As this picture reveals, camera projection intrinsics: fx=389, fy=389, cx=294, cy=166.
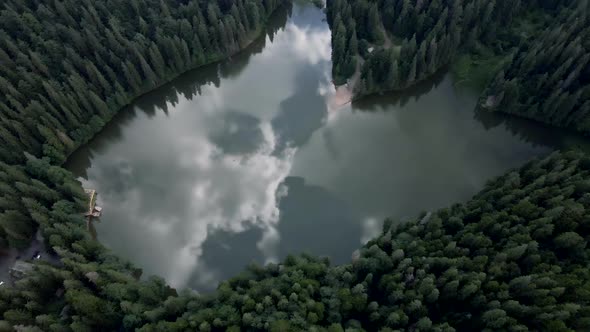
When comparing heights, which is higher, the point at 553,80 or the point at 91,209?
the point at 553,80

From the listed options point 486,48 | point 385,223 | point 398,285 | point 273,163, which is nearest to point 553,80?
point 486,48

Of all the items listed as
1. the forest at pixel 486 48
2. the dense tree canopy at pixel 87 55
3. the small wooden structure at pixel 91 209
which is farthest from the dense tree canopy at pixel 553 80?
the small wooden structure at pixel 91 209

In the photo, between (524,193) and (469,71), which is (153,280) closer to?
(524,193)

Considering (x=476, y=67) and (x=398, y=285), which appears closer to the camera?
(x=398, y=285)

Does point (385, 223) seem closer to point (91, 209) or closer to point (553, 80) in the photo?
point (553, 80)

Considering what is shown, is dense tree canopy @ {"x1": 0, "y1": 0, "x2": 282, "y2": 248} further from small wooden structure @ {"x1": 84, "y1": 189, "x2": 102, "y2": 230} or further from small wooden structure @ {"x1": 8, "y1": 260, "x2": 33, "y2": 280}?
small wooden structure @ {"x1": 8, "y1": 260, "x2": 33, "y2": 280}

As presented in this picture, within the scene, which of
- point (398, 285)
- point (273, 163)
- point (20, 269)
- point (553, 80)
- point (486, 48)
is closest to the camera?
point (398, 285)
